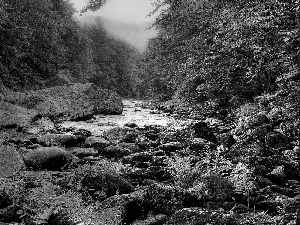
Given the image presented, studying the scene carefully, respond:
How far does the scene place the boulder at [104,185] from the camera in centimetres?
516

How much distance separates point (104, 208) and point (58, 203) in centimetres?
77

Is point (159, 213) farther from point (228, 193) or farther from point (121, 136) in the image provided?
point (121, 136)

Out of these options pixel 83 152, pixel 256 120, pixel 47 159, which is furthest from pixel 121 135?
pixel 256 120

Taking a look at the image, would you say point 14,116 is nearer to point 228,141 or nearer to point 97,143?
point 97,143

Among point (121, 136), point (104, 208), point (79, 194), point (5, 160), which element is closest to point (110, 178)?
point (79, 194)

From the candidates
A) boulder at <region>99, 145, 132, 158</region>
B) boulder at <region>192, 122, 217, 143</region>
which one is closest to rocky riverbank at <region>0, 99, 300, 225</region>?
boulder at <region>99, 145, 132, 158</region>

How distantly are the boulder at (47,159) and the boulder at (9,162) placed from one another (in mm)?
169

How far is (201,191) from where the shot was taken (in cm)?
483

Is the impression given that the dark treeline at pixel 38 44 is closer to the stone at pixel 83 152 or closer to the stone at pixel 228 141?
A: the stone at pixel 83 152

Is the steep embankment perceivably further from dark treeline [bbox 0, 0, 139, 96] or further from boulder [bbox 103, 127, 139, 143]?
dark treeline [bbox 0, 0, 139, 96]

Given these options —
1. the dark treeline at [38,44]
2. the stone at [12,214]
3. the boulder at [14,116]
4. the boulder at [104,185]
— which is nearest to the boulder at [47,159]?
the boulder at [104,185]

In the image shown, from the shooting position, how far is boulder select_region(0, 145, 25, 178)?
20.0ft

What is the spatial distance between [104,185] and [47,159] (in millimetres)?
2094

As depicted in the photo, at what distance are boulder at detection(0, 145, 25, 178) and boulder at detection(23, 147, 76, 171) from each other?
17cm
